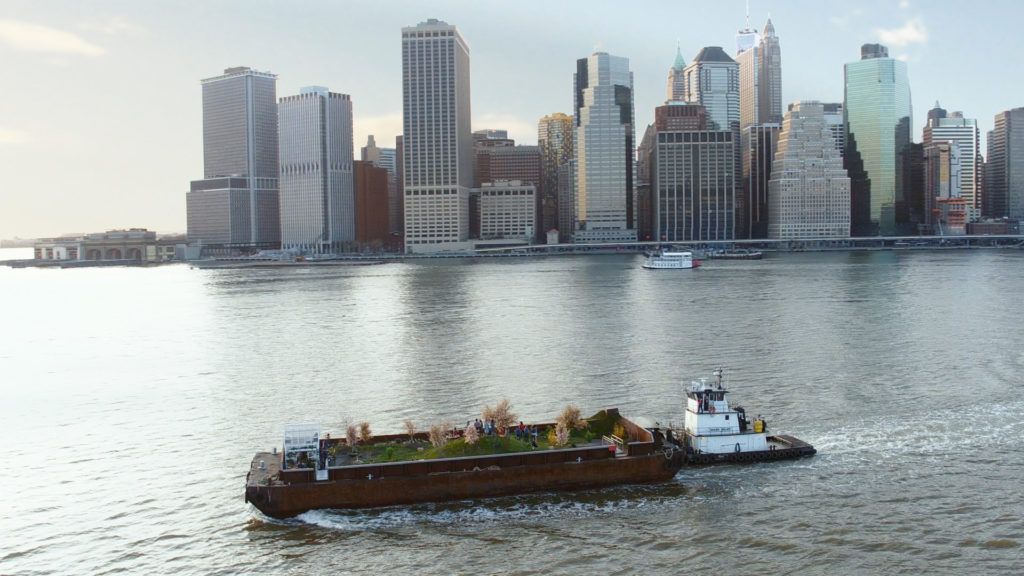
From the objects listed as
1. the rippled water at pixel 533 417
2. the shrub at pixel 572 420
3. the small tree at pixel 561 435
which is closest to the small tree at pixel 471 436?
the rippled water at pixel 533 417

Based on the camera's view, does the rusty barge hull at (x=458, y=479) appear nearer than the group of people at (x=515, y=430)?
Yes

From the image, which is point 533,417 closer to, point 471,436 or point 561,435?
point 561,435

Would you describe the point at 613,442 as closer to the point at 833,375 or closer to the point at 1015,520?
the point at 1015,520

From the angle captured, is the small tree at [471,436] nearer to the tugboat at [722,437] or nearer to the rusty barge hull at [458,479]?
the rusty barge hull at [458,479]

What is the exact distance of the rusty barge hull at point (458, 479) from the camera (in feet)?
113

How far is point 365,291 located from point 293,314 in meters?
44.8

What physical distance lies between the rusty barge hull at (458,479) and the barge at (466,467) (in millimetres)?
38

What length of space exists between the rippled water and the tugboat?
2.39 ft

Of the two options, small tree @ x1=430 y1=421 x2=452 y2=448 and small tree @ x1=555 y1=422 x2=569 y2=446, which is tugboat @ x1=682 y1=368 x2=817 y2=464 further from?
Result: small tree @ x1=430 y1=421 x2=452 y2=448

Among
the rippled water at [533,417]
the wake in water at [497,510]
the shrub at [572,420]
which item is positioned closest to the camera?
the rippled water at [533,417]

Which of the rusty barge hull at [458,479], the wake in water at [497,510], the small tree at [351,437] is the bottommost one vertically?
the wake in water at [497,510]

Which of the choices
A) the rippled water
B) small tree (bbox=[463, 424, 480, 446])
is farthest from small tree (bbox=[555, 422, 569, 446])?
small tree (bbox=[463, 424, 480, 446])

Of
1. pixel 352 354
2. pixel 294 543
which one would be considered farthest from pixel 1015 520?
pixel 352 354

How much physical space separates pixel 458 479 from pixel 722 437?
1245cm
